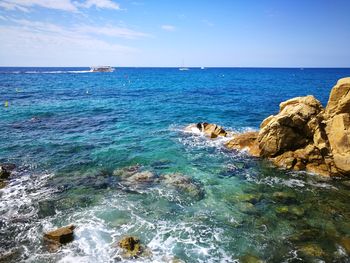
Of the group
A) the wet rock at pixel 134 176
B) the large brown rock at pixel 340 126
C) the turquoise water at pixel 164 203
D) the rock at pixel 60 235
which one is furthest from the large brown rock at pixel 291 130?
the rock at pixel 60 235

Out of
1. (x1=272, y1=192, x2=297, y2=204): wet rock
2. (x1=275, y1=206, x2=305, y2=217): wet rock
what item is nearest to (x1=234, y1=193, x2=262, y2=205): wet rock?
(x1=272, y1=192, x2=297, y2=204): wet rock

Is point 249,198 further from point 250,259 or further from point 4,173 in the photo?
point 4,173

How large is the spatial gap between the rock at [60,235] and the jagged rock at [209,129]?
20.0 meters

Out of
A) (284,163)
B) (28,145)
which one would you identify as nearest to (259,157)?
(284,163)

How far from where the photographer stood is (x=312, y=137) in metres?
23.9

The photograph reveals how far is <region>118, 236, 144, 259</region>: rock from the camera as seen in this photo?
1296cm

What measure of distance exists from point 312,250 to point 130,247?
8713mm

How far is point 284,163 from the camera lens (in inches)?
926

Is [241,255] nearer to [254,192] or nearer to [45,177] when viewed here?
[254,192]

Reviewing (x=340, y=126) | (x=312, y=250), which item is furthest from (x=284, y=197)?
(x=340, y=126)

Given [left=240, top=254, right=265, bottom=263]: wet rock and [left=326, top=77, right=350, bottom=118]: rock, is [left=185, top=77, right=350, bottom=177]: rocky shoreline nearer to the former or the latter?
[left=326, top=77, right=350, bottom=118]: rock

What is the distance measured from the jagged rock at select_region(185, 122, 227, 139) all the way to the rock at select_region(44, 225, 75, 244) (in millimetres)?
19988

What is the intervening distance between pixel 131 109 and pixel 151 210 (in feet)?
114

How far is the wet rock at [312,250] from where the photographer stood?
42.8 ft
